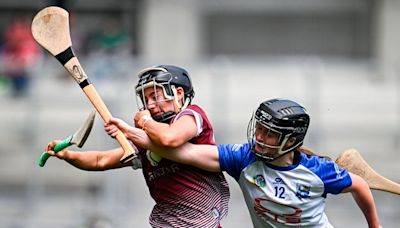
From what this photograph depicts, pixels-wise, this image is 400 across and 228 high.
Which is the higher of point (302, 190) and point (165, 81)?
point (165, 81)

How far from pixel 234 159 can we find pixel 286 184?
0.34 meters

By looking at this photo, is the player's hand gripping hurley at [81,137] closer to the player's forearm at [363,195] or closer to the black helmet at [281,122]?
the black helmet at [281,122]

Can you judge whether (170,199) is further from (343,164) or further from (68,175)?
(68,175)

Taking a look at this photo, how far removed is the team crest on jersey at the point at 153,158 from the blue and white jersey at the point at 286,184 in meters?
0.37

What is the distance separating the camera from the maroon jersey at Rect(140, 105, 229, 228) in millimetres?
6816

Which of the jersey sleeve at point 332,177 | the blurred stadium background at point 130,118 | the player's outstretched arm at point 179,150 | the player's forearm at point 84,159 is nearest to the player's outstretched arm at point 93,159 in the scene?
the player's forearm at point 84,159

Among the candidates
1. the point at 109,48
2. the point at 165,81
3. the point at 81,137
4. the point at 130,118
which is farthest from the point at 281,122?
the point at 109,48

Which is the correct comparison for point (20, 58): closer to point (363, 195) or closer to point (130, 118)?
point (130, 118)

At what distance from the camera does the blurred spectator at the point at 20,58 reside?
14.8 meters

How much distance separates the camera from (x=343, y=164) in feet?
23.5

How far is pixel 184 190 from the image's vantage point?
6.81 meters

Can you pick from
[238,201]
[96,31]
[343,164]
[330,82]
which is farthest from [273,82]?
[343,164]

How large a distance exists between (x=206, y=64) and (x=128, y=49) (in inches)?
181

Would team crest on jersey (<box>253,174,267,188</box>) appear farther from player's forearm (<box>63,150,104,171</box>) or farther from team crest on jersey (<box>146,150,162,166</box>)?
player's forearm (<box>63,150,104,171</box>)
